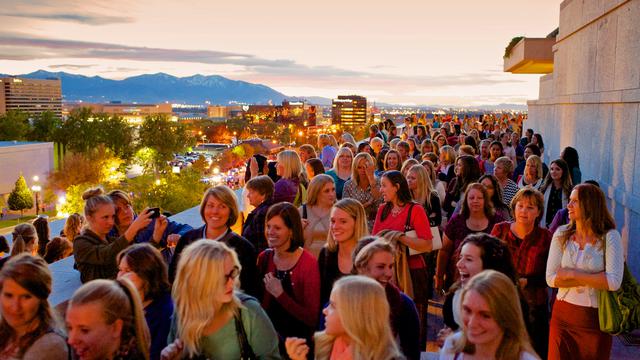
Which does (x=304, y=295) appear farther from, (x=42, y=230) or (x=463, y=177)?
(x=42, y=230)

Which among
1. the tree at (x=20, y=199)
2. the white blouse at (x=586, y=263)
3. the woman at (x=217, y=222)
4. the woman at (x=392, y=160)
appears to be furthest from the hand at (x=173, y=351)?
the tree at (x=20, y=199)

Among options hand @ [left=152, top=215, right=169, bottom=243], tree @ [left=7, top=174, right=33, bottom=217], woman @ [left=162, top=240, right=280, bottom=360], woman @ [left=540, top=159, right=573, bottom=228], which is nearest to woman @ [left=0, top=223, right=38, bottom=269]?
hand @ [left=152, top=215, right=169, bottom=243]

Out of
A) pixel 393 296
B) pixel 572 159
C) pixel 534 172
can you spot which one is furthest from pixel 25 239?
pixel 572 159

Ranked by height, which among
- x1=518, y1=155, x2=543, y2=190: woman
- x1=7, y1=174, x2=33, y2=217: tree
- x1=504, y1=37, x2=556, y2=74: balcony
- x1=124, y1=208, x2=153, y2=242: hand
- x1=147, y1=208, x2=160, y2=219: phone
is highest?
x1=504, y1=37, x2=556, y2=74: balcony

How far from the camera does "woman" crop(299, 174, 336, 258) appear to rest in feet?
18.8

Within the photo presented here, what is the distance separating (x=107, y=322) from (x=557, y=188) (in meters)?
5.74

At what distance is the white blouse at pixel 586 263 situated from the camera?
169 inches

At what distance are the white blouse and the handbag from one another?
0.17ft

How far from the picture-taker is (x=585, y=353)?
4.50 m

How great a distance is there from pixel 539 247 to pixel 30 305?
3680mm

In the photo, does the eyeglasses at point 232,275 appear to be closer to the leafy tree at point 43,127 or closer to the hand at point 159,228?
the hand at point 159,228

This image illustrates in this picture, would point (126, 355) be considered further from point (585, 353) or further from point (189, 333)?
point (585, 353)

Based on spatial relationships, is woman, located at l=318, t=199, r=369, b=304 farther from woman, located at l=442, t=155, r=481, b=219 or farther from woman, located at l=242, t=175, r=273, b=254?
woman, located at l=442, t=155, r=481, b=219

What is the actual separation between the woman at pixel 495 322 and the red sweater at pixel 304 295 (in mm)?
1472
